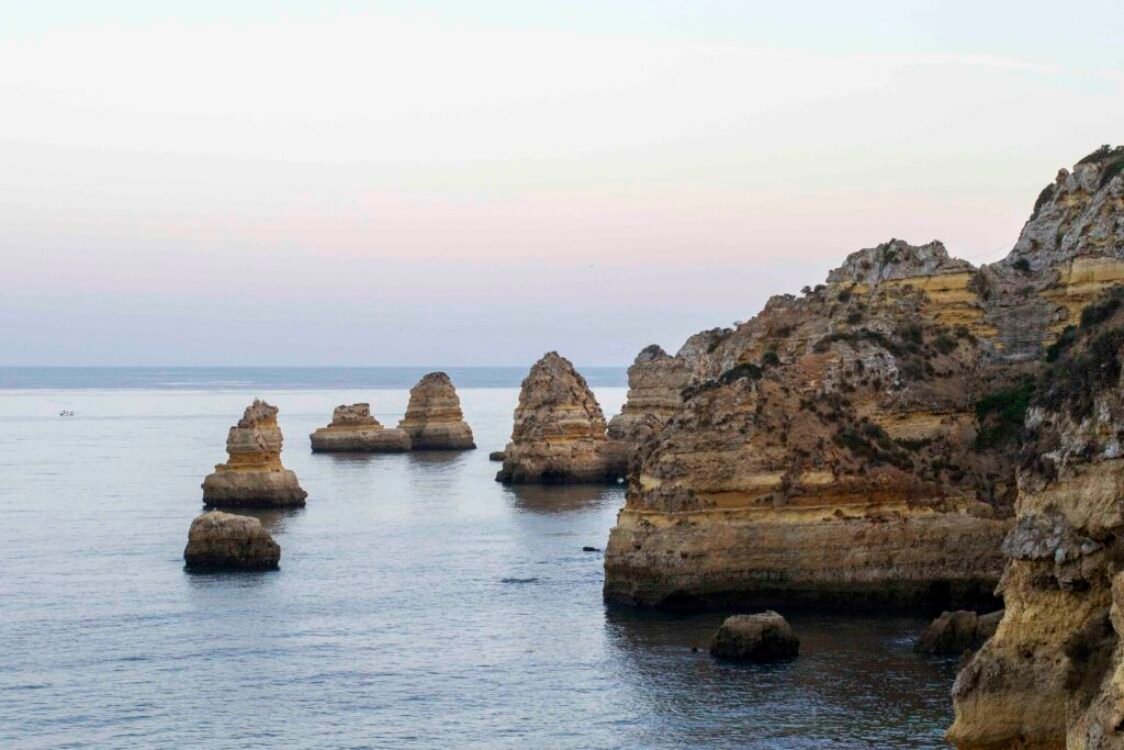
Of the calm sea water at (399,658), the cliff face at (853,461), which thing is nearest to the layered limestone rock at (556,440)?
the calm sea water at (399,658)

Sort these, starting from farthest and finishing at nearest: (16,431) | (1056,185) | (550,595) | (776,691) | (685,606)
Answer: (16,431) → (1056,185) → (550,595) → (685,606) → (776,691)

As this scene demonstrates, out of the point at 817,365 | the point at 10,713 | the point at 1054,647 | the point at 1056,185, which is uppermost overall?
the point at 1056,185

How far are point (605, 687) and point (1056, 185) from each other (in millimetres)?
44487

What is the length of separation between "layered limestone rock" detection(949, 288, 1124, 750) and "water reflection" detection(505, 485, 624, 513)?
66.4 metres

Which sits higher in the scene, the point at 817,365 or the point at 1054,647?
the point at 817,365

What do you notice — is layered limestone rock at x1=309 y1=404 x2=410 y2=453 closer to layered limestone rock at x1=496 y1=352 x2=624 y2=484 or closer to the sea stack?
layered limestone rock at x1=496 y1=352 x2=624 y2=484

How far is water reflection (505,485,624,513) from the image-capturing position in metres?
95.6

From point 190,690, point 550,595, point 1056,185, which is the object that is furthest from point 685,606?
point 1056,185

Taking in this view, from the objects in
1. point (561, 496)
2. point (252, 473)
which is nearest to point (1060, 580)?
point (252, 473)

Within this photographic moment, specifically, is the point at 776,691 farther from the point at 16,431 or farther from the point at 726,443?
the point at 16,431

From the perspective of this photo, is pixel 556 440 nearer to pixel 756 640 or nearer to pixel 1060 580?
pixel 756 640

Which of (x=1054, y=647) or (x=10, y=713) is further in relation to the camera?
(x=10, y=713)

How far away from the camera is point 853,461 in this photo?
187 ft

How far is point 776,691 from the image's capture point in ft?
142
